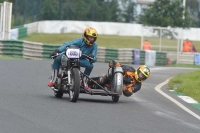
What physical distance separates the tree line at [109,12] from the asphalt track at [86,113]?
102 feet

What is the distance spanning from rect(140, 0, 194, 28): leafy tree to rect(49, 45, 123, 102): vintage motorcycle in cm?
3736

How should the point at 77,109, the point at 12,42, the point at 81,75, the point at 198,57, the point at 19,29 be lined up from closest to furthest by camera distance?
the point at 77,109
the point at 81,75
the point at 12,42
the point at 198,57
the point at 19,29

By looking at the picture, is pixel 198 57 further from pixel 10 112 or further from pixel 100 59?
pixel 10 112

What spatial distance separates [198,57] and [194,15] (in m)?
14.6

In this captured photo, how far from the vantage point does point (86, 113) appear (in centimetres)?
1096

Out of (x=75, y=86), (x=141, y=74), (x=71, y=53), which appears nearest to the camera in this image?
(x=75, y=86)

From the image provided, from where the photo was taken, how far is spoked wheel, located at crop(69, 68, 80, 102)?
12.2 meters

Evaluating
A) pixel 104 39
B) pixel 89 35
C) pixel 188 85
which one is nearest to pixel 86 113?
pixel 89 35

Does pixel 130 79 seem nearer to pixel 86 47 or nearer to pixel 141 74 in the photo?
pixel 141 74

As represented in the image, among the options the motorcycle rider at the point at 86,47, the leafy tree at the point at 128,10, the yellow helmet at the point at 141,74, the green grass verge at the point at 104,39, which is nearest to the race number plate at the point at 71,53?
the motorcycle rider at the point at 86,47

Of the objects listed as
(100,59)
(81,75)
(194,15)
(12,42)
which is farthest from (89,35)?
(194,15)

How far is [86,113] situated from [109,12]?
45.0m

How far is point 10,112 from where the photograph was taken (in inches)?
407

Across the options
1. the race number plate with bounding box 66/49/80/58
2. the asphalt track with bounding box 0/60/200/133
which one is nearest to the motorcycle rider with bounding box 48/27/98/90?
the race number plate with bounding box 66/49/80/58
